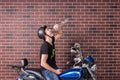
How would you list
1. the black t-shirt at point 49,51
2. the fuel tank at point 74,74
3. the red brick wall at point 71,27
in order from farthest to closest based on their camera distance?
the red brick wall at point 71,27 → the black t-shirt at point 49,51 → the fuel tank at point 74,74

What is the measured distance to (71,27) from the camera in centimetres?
739

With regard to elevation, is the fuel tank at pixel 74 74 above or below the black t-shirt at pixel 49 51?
below

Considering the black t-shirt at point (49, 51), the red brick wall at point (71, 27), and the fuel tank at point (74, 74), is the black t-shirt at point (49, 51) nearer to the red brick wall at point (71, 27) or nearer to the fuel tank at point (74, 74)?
the fuel tank at point (74, 74)

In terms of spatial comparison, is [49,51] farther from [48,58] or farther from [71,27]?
→ [71,27]

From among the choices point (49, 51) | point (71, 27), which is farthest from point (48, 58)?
point (71, 27)

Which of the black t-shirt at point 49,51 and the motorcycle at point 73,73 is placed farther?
the black t-shirt at point 49,51

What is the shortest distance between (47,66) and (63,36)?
182cm

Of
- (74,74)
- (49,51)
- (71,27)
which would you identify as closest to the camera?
(74,74)

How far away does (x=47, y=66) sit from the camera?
570 cm

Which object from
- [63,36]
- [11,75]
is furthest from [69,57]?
[11,75]

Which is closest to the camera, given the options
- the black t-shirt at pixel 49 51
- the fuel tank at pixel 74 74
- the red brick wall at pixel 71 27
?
the fuel tank at pixel 74 74

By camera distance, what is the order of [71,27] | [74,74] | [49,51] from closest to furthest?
[74,74] → [49,51] → [71,27]

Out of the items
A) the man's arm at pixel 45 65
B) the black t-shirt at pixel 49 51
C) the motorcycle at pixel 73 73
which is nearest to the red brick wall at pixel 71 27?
the black t-shirt at pixel 49 51

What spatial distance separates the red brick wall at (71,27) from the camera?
738 centimetres
